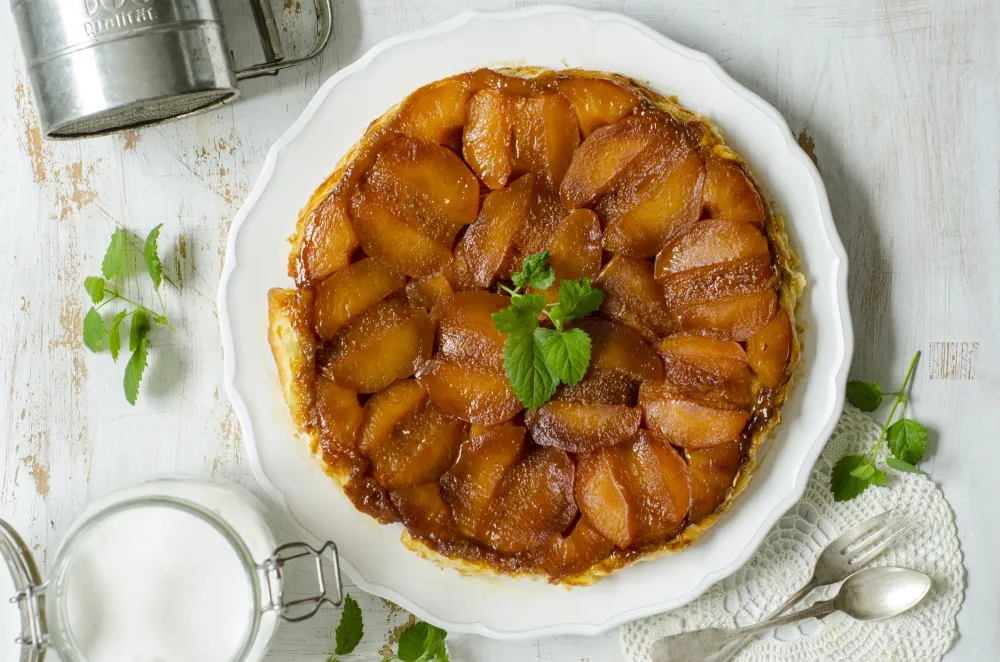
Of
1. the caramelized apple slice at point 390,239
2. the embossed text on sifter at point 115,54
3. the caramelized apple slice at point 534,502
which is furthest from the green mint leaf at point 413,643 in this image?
the embossed text on sifter at point 115,54

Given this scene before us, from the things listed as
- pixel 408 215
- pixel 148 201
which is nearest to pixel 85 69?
pixel 148 201

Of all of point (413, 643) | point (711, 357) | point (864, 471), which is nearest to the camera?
point (711, 357)

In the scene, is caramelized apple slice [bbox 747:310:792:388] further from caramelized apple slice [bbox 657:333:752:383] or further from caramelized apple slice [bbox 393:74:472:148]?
caramelized apple slice [bbox 393:74:472:148]

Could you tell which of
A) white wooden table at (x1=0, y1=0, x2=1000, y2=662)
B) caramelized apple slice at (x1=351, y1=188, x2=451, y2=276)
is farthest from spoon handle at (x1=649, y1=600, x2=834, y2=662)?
caramelized apple slice at (x1=351, y1=188, x2=451, y2=276)

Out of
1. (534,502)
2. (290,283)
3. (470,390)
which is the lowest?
(534,502)

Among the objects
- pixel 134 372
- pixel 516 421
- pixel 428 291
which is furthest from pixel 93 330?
pixel 516 421

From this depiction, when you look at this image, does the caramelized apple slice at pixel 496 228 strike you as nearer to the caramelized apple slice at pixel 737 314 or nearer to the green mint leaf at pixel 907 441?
the caramelized apple slice at pixel 737 314

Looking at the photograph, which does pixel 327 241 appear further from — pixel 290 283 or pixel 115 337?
pixel 115 337
